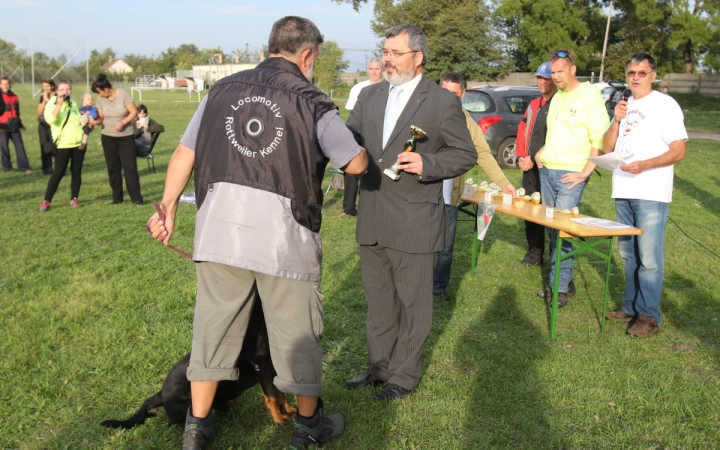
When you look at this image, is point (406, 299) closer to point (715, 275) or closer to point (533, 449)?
point (533, 449)

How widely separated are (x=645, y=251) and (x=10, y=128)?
39.2ft

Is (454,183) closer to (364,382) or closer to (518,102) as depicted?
(364,382)

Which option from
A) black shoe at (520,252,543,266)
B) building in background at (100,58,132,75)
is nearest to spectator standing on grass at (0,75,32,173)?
black shoe at (520,252,543,266)

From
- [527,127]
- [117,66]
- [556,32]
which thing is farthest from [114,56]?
[527,127]

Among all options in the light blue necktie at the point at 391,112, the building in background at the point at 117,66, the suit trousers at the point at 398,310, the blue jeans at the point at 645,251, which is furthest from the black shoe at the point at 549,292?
the building in background at the point at 117,66

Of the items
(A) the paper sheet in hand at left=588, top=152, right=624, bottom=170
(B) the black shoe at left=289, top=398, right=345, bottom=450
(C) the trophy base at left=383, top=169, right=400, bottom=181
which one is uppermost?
(C) the trophy base at left=383, top=169, right=400, bottom=181

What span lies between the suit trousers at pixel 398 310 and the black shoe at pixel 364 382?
3cm

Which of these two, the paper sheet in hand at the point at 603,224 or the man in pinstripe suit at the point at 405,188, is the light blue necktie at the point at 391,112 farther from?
the paper sheet in hand at the point at 603,224

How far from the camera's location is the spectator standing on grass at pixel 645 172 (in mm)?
4652

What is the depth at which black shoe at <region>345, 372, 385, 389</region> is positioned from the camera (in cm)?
406

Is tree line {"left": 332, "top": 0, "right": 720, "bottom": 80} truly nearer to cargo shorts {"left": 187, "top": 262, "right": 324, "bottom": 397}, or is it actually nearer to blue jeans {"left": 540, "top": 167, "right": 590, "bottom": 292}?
blue jeans {"left": 540, "top": 167, "right": 590, "bottom": 292}

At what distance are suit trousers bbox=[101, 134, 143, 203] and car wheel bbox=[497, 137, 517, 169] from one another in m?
7.28

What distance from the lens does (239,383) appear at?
3301 millimetres

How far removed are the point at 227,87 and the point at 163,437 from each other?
Result: 185 cm
